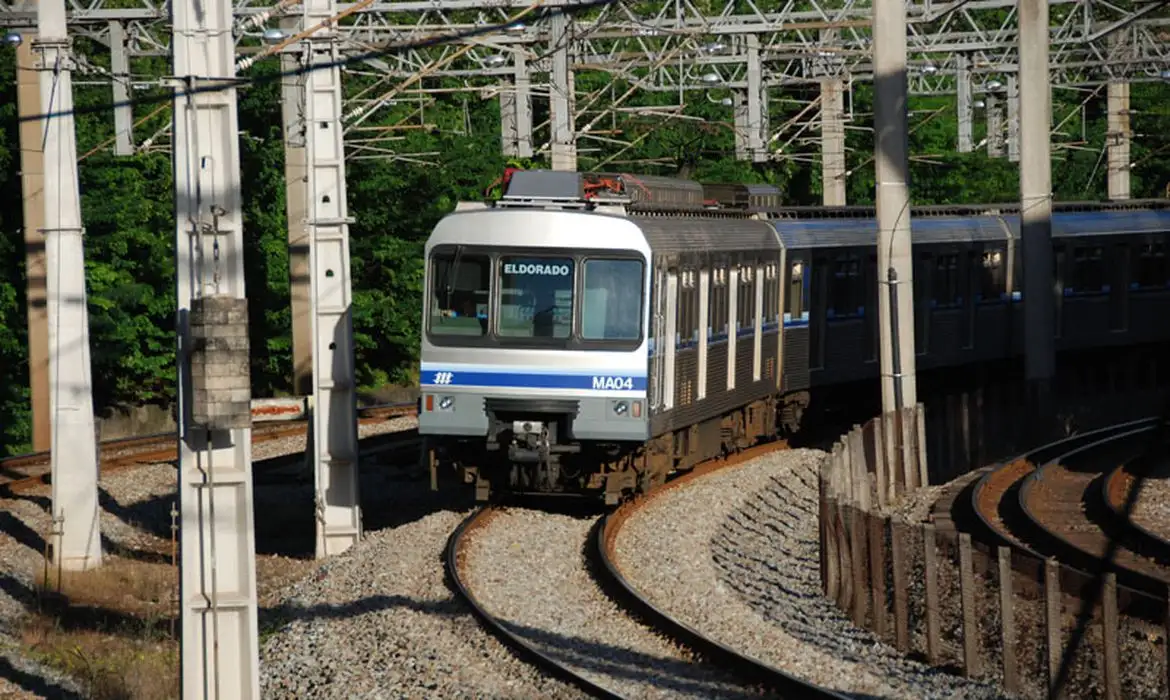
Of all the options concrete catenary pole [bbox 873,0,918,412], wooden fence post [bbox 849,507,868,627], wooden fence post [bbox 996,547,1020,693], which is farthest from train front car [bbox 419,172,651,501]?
wooden fence post [bbox 996,547,1020,693]

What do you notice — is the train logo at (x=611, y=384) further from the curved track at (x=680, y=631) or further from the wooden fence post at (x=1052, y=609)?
the wooden fence post at (x=1052, y=609)

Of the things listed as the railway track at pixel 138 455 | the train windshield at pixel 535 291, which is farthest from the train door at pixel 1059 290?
the train windshield at pixel 535 291

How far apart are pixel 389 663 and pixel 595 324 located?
566 cm

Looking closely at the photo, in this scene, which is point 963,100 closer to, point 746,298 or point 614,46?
point 614,46

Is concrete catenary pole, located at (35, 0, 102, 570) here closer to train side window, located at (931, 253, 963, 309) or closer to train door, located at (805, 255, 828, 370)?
train door, located at (805, 255, 828, 370)

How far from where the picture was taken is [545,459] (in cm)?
1781

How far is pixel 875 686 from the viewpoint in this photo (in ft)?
37.8

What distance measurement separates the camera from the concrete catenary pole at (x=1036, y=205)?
26.8 meters

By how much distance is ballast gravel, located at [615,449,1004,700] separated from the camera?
12.0 m

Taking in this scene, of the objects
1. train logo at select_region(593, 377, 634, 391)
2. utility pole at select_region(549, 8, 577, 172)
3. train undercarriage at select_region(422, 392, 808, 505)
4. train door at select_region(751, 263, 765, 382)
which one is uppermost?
utility pole at select_region(549, 8, 577, 172)

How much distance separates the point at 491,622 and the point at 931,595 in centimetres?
298

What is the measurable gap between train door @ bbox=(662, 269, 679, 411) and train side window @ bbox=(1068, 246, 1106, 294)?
46.7 ft

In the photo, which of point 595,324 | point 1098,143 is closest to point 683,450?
point 595,324

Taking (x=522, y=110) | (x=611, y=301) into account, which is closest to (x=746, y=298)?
(x=611, y=301)
